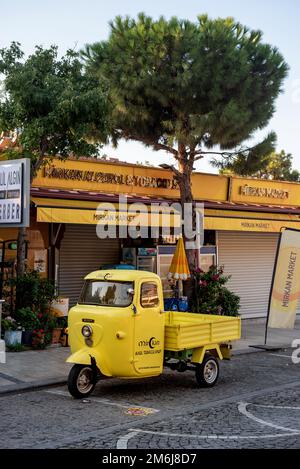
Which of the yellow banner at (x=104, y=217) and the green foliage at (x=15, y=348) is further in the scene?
the yellow banner at (x=104, y=217)

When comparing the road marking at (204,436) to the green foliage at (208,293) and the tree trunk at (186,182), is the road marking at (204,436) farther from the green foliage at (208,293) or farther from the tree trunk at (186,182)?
the tree trunk at (186,182)

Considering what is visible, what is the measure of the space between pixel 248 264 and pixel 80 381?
12.6m

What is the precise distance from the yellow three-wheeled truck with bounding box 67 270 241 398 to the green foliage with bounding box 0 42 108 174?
4548 millimetres

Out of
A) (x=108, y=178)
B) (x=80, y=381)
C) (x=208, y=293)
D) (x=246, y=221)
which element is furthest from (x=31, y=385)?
(x=246, y=221)

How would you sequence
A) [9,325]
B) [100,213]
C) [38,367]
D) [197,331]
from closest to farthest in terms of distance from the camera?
[197,331], [38,367], [9,325], [100,213]

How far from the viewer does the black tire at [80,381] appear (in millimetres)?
9422

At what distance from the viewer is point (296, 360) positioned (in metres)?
13.8

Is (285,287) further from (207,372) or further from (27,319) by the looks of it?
(27,319)

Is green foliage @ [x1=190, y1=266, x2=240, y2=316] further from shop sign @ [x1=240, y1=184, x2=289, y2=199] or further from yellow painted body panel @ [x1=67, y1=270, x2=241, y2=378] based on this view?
yellow painted body panel @ [x1=67, y1=270, x2=241, y2=378]

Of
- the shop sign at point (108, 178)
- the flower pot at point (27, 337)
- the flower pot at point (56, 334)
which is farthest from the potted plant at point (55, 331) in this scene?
the shop sign at point (108, 178)

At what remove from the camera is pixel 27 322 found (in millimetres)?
13789

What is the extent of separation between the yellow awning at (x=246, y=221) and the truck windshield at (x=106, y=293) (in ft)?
25.7
